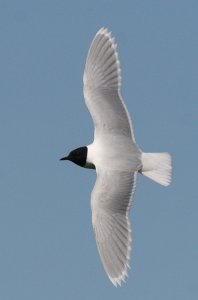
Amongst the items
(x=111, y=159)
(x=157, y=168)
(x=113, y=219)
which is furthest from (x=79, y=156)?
(x=113, y=219)

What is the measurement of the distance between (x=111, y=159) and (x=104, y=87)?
1.18 m

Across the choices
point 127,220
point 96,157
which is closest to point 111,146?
point 96,157

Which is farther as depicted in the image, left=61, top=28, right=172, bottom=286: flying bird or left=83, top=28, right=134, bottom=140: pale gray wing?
left=83, top=28, right=134, bottom=140: pale gray wing

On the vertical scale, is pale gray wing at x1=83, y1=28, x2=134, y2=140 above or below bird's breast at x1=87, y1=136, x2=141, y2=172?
above

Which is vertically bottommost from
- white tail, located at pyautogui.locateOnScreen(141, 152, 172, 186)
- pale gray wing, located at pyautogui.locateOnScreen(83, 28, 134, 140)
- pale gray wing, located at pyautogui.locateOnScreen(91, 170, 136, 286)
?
pale gray wing, located at pyautogui.locateOnScreen(91, 170, 136, 286)

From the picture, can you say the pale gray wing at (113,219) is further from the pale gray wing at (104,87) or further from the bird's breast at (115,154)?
the pale gray wing at (104,87)

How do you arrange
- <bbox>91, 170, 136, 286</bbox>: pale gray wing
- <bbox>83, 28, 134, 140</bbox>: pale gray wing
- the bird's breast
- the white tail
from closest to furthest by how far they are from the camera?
<bbox>91, 170, 136, 286</bbox>: pale gray wing → the bird's breast → the white tail → <bbox>83, 28, 134, 140</bbox>: pale gray wing

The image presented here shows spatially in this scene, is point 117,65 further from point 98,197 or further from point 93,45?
point 98,197

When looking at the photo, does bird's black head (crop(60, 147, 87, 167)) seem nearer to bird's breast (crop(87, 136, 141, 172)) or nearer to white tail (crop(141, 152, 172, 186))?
bird's breast (crop(87, 136, 141, 172))

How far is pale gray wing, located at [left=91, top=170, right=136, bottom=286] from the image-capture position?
11.0m

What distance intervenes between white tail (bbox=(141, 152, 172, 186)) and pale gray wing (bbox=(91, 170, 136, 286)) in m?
0.29

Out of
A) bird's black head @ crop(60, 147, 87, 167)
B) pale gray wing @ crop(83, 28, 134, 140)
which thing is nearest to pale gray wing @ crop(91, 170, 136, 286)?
bird's black head @ crop(60, 147, 87, 167)

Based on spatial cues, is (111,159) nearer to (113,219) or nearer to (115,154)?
(115,154)

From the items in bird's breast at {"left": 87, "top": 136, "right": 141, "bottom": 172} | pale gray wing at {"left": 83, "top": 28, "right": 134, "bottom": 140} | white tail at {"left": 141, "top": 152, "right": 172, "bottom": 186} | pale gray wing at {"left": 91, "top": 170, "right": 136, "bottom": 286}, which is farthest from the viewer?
pale gray wing at {"left": 83, "top": 28, "right": 134, "bottom": 140}
